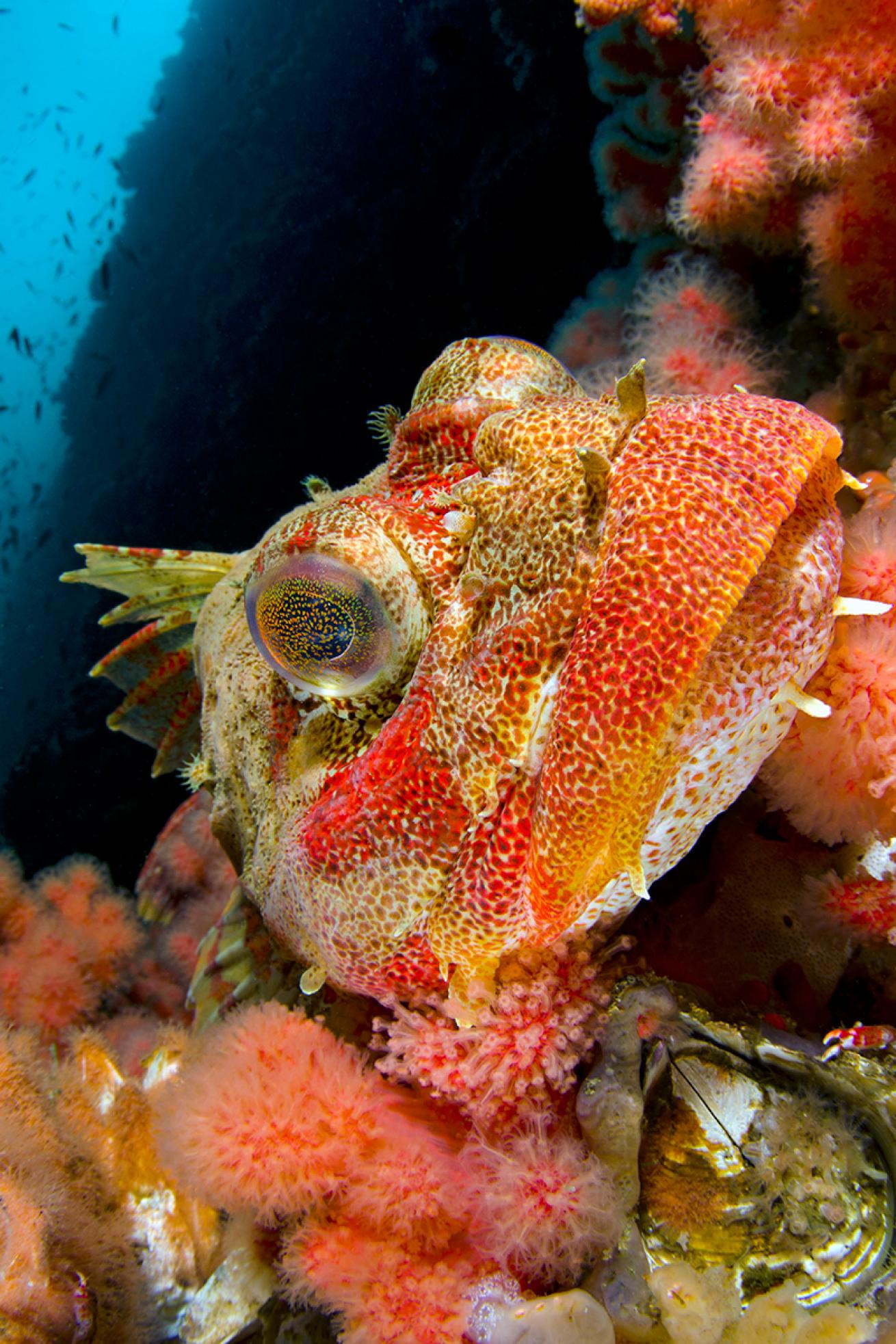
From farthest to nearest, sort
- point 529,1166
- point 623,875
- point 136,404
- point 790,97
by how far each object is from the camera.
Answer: point 136,404 < point 790,97 < point 529,1166 < point 623,875

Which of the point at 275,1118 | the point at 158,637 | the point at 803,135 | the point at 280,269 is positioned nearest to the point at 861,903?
the point at 275,1118

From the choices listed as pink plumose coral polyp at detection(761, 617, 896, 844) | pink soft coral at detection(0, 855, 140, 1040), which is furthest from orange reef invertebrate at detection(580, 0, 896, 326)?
pink soft coral at detection(0, 855, 140, 1040)

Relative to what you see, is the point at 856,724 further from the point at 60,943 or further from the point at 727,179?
the point at 60,943

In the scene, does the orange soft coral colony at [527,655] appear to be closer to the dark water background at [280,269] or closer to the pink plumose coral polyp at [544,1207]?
the pink plumose coral polyp at [544,1207]

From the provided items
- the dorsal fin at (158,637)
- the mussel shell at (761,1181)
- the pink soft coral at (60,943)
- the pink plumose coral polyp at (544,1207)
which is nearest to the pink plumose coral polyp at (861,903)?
the mussel shell at (761,1181)

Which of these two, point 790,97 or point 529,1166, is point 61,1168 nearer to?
point 529,1166

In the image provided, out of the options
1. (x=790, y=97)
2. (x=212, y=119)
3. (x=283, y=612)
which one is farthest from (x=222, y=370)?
(x=283, y=612)
